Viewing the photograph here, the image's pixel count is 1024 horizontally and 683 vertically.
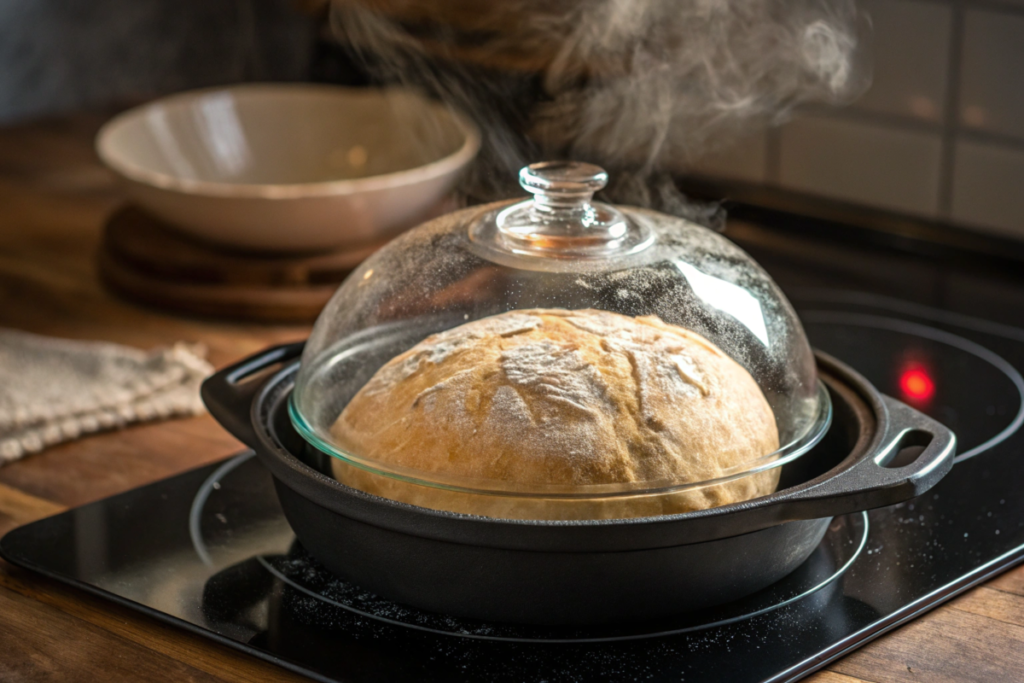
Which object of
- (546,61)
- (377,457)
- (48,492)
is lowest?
(48,492)

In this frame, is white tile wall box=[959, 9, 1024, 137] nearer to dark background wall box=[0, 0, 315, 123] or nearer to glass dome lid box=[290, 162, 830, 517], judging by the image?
glass dome lid box=[290, 162, 830, 517]

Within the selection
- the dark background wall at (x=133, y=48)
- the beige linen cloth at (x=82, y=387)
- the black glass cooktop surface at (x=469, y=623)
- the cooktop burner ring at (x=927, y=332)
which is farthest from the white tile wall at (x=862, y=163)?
the dark background wall at (x=133, y=48)

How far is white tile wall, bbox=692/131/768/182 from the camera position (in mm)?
1539

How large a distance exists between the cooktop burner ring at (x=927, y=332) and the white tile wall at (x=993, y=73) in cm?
31

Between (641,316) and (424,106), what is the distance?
853 mm

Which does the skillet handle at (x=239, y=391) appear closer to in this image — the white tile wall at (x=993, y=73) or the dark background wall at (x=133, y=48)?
the white tile wall at (x=993, y=73)

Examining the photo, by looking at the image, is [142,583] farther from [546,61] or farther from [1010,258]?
[1010,258]

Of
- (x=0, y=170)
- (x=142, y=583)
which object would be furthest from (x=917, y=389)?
(x=0, y=170)

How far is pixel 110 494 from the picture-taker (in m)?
0.85

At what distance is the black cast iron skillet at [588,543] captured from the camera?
0.56 meters

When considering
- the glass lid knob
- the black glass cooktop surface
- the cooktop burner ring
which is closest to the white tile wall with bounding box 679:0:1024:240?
the cooktop burner ring

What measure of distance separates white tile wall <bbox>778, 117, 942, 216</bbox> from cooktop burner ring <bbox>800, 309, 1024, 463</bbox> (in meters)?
0.30

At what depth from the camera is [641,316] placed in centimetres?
66

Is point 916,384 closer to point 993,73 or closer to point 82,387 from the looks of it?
point 993,73
